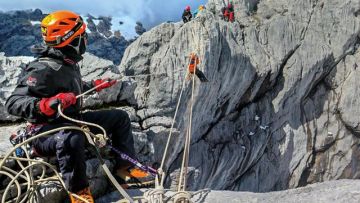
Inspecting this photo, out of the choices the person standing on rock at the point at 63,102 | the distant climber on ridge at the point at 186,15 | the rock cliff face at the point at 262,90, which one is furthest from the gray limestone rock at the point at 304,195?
the distant climber on ridge at the point at 186,15

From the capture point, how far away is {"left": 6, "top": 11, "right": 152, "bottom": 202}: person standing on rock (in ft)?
19.2

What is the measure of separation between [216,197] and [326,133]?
2690 centimetres

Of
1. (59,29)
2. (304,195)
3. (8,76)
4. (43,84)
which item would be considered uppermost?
(59,29)

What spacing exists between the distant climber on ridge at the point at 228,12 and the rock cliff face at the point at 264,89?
536mm

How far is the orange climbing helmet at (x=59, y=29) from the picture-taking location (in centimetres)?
663

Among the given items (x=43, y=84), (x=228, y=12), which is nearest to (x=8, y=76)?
(x=43, y=84)

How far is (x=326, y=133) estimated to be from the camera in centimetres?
3075

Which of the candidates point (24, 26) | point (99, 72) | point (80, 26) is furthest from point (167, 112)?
point (24, 26)

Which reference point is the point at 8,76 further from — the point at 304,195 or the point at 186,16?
the point at 186,16

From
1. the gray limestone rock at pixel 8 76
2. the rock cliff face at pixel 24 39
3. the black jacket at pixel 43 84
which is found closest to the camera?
the black jacket at pixel 43 84

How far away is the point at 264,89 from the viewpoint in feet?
93.7

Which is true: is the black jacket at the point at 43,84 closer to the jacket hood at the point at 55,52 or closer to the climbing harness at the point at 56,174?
the jacket hood at the point at 55,52

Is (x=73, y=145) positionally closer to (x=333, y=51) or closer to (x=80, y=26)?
(x=80, y=26)

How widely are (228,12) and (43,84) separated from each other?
90.1ft
